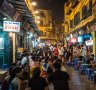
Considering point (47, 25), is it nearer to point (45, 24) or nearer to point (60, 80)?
point (45, 24)

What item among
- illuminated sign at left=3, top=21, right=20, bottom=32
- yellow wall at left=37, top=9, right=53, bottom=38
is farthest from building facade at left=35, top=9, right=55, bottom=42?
illuminated sign at left=3, top=21, right=20, bottom=32

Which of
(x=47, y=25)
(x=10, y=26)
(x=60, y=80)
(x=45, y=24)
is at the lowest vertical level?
(x=60, y=80)

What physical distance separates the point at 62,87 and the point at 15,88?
1.28 metres

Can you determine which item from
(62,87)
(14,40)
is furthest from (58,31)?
(62,87)

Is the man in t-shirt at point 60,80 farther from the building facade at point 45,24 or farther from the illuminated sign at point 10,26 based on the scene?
the building facade at point 45,24

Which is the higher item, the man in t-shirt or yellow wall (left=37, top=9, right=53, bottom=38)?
yellow wall (left=37, top=9, right=53, bottom=38)

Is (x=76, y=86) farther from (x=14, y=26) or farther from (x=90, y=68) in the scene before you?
(x=14, y=26)

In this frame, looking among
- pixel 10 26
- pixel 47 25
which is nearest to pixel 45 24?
pixel 47 25

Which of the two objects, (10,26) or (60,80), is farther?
(10,26)

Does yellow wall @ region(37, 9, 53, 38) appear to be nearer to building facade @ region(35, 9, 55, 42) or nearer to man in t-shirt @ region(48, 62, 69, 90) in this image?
building facade @ region(35, 9, 55, 42)

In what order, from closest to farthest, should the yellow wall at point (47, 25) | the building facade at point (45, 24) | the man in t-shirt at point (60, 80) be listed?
the man in t-shirt at point (60, 80) < the building facade at point (45, 24) < the yellow wall at point (47, 25)

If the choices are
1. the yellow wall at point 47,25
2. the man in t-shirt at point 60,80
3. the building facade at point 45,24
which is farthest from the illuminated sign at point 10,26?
the yellow wall at point 47,25

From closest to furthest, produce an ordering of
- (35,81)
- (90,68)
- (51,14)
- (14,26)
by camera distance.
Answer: (35,81) < (14,26) < (90,68) < (51,14)

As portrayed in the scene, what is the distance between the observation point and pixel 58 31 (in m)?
109
